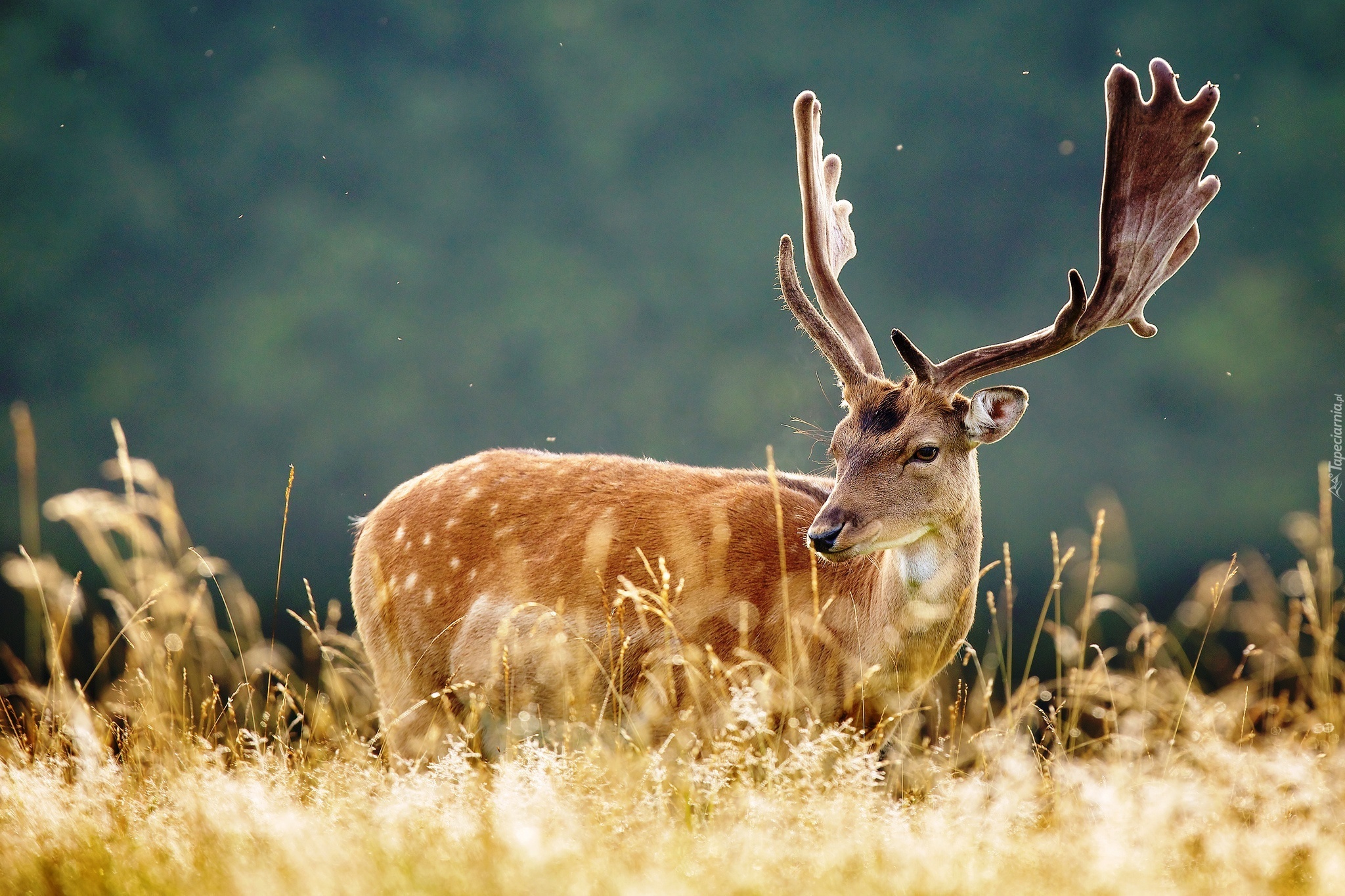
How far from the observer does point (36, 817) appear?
8.32 feet

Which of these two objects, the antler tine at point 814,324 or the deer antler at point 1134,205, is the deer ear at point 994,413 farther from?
the antler tine at point 814,324

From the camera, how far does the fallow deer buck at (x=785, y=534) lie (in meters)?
3.72

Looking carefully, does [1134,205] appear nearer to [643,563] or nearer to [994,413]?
[994,413]

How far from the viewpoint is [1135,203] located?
12.8ft

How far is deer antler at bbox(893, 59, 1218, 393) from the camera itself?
12.5 ft

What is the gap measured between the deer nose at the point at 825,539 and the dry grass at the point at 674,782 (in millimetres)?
523

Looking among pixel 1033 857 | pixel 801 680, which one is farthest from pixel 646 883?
pixel 801 680

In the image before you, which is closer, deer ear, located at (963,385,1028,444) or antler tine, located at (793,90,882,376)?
deer ear, located at (963,385,1028,444)

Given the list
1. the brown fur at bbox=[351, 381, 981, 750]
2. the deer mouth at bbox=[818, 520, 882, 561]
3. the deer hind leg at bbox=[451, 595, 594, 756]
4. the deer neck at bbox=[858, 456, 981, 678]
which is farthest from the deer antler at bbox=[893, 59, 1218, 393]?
the deer hind leg at bbox=[451, 595, 594, 756]

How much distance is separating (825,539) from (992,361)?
2.90 ft

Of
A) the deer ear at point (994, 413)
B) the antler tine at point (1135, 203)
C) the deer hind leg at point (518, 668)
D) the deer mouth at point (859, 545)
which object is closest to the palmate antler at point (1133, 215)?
the antler tine at point (1135, 203)

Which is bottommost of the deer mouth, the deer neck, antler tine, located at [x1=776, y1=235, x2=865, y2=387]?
the deer neck

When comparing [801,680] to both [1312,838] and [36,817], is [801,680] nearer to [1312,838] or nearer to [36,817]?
[1312,838]

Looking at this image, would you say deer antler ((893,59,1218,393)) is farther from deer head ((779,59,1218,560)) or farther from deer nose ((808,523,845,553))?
deer nose ((808,523,845,553))
